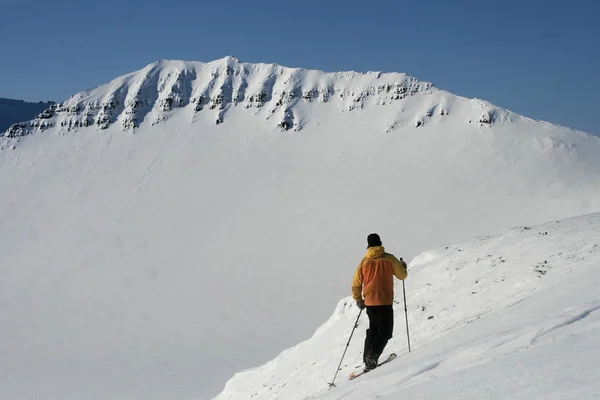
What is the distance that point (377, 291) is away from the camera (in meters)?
8.92

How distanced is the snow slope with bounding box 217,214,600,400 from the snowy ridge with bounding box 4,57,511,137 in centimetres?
5862

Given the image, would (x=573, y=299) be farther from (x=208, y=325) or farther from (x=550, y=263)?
(x=208, y=325)

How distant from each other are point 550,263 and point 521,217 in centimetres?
3799

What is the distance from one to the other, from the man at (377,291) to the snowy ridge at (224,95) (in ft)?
214

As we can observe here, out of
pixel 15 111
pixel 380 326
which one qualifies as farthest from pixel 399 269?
pixel 15 111

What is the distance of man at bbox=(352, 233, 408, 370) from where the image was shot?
893 centimetres

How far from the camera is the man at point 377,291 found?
8.93 metres

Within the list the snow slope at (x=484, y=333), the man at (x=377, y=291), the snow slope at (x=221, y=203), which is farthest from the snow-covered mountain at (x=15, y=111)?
the man at (x=377, y=291)

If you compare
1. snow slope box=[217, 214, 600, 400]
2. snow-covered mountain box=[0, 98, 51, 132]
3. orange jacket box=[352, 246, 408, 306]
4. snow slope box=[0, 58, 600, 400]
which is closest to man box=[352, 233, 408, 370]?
orange jacket box=[352, 246, 408, 306]

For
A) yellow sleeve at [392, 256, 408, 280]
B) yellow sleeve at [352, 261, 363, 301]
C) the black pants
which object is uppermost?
yellow sleeve at [392, 256, 408, 280]

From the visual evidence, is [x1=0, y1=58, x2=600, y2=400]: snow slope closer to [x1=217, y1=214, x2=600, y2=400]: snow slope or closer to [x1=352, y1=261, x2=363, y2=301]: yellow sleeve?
[x1=217, y1=214, x2=600, y2=400]: snow slope

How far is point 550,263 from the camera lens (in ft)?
40.9

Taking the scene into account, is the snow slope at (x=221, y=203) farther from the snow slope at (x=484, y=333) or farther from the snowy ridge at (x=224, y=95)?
the snow slope at (x=484, y=333)

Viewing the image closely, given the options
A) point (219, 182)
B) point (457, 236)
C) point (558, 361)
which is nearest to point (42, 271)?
point (219, 182)
